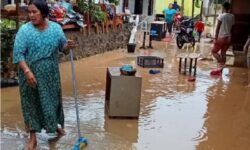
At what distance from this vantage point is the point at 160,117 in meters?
6.53

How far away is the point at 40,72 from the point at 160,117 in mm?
2342

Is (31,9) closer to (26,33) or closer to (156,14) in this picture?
(26,33)

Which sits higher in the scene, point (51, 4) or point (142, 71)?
point (51, 4)

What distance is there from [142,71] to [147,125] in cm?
486

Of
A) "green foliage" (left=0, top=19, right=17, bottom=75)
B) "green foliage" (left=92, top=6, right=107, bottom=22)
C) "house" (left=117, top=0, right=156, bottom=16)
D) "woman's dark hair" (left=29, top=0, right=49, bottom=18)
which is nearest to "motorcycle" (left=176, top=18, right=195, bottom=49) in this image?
"green foliage" (left=92, top=6, right=107, bottom=22)

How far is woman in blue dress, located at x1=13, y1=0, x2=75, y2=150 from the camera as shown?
468 centimetres

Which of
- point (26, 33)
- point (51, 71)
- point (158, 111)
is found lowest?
point (158, 111)

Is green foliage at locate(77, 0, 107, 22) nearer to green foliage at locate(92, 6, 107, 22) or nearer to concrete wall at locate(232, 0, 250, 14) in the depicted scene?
green foliage at locate(92, 6, 107, 22)

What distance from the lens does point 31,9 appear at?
4699 millimetres

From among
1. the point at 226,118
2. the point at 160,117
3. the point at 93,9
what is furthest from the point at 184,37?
the point at 160,117

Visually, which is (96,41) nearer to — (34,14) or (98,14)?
(98,14)

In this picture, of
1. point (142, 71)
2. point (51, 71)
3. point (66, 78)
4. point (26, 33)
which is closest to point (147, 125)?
point (51, 71)

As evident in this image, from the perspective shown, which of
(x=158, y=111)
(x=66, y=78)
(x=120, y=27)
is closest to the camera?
(x=158, y=111)

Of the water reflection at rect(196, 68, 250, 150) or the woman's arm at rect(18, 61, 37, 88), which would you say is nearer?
the woman's arm at rect(18, 61, 37, 88)
